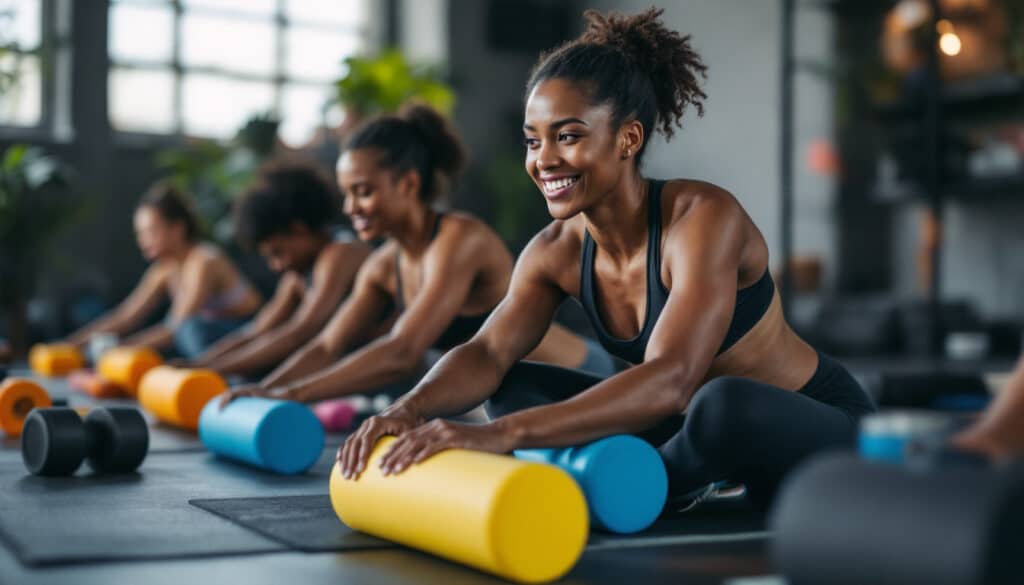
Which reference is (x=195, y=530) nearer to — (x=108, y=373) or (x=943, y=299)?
(x=108, y=373)

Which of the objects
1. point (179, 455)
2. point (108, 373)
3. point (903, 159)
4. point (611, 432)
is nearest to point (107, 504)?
point (179, 455)

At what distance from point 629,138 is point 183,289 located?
3.72 meters

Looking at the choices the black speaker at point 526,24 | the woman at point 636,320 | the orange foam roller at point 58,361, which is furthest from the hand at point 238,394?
the black speaker at point 526,24

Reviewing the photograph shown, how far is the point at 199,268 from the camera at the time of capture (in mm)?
5074

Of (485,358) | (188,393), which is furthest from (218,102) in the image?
(485,358)

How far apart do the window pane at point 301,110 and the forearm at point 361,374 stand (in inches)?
212

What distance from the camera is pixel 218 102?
7.68m

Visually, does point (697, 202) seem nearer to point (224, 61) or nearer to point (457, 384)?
point (457, 384)

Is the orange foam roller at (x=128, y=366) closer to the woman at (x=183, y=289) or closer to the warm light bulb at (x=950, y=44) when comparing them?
the woman at (x=183, y=289)

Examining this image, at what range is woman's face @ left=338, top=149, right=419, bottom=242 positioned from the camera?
296 centimetres

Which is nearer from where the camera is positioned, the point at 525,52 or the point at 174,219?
the point at 174,219

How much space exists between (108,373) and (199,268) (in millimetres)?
855

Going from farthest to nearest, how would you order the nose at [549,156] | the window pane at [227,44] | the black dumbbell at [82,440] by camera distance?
the window pane at [227,44] < the black dumbbell at [82,440] < the nose at [549,156]

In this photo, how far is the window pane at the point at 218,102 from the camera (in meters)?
7.57
